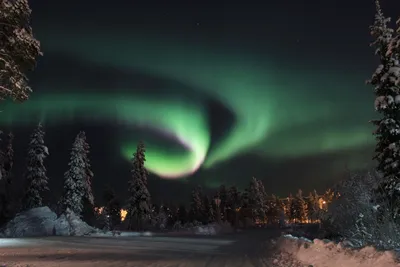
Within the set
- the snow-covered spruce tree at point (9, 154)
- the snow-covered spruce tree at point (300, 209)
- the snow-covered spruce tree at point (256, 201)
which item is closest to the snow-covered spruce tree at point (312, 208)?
the snow-covered spruce tree at point (300, 209)

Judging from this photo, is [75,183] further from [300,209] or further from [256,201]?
[300,209]

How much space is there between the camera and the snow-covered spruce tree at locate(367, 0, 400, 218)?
24.3 meters

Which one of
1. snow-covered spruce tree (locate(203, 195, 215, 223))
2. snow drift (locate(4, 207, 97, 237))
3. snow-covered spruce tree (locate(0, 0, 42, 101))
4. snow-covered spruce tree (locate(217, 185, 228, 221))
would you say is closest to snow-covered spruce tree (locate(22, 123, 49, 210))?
snow drift (locate(4, 207, 97, 237))

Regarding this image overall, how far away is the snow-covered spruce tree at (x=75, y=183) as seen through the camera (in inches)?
2144

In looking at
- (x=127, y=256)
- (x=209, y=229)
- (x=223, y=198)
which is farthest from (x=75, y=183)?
(x=223, y=198)

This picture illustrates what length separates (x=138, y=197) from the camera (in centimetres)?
6328

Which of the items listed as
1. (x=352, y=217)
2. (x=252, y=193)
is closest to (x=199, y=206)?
(x=252, y=193)

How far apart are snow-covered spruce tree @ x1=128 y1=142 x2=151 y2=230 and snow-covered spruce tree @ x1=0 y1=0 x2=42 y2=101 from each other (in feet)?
162

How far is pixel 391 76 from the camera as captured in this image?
24641 mm

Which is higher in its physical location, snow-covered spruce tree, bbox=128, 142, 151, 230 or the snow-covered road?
snow-covered spruce tree, bbox=128, 142, 151, 230

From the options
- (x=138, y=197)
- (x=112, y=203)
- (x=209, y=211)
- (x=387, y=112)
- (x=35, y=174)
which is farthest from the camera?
(x=209, y=211)

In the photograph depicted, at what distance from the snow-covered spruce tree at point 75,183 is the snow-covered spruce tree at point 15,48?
4196 centimetres

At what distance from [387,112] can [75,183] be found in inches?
1628

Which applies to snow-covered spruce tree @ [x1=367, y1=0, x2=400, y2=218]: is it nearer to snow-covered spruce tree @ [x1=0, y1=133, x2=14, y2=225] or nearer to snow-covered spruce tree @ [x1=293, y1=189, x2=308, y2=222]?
snow-covered spruce tree @ [x1=0, y1=133, x2=14, y2=225]
